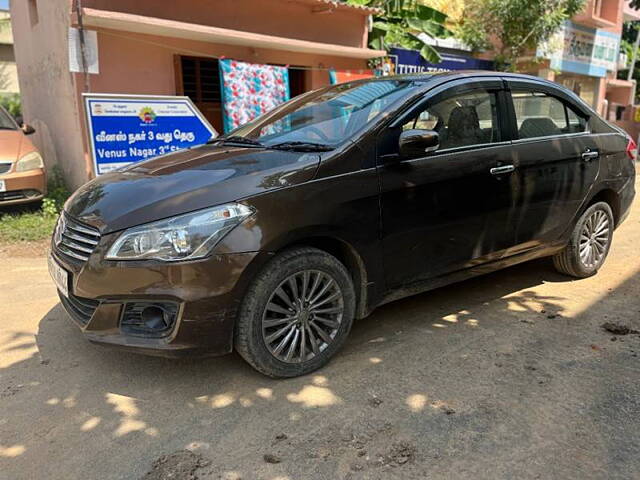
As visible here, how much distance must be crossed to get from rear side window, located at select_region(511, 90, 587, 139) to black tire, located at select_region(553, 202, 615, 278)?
2.36ft

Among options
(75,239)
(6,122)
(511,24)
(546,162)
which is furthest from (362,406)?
(511,24)

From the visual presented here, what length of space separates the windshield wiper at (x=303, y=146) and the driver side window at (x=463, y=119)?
59 cm

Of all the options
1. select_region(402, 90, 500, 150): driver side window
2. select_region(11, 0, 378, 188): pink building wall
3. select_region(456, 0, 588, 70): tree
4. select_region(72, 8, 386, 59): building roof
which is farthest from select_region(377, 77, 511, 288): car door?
select_region(456, 0, 588, 70): tree

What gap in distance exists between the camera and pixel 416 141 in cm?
332

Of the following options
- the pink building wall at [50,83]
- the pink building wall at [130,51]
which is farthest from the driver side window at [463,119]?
the pink building wall at [50,83]

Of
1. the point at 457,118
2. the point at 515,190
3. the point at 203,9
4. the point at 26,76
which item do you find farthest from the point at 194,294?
the point at 26,76

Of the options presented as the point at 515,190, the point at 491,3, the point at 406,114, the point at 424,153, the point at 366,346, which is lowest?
the point at 366,346

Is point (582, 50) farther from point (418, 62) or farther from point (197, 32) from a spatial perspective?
point (197, 32)

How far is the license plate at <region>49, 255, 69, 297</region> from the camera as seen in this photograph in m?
3.10

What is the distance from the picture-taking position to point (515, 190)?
4.01 m

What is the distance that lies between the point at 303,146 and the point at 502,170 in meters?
1.49

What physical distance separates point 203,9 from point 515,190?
621 centimetres

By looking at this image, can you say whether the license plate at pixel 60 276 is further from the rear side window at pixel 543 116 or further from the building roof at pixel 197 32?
the building roof at pixel 197 32

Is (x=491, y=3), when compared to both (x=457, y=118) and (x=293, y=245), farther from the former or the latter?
A: (x=293, y=245)
